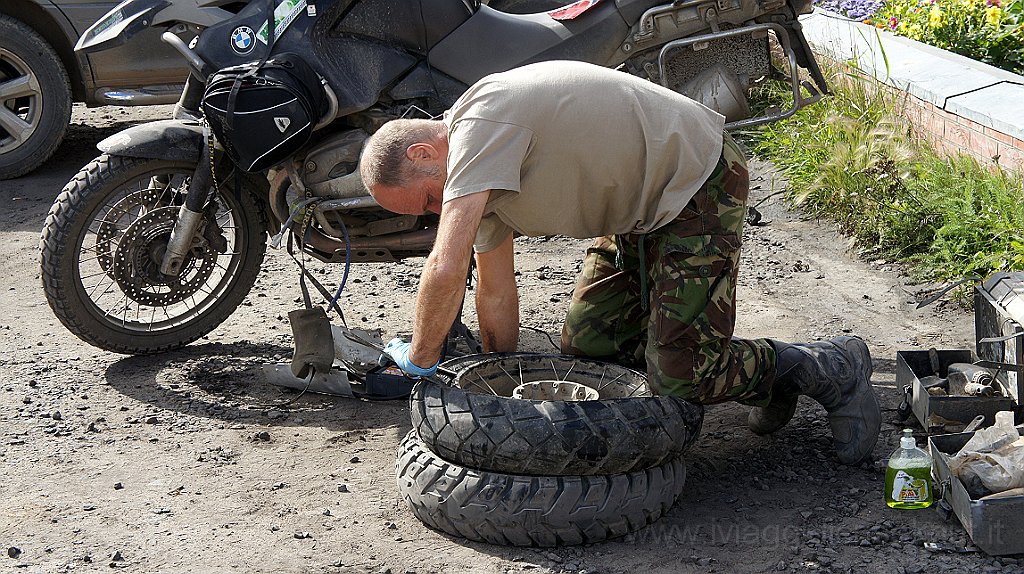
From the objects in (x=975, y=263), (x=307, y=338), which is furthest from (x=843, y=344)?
(x=307, y=338)

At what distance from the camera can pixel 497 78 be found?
323 cm

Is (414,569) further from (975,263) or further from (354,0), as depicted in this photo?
(975,263)

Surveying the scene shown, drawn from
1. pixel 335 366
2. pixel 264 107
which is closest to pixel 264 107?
pixel 264 107

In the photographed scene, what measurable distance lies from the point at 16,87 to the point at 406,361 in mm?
4942

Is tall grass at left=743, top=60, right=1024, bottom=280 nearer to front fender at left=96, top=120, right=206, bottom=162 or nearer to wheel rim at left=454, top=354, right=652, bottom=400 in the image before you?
wheel rim at left=454, top=354, right=652, bottom=400

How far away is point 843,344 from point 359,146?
196 cm

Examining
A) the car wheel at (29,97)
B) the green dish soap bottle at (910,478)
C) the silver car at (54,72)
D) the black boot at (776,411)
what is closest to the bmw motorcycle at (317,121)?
the black boot at (776,411)

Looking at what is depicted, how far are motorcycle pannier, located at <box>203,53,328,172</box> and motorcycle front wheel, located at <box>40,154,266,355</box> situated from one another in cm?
46

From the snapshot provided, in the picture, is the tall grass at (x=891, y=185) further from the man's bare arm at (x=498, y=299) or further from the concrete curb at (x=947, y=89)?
the man's bare arm at (x=498, y=299)

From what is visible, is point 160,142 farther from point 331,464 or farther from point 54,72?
point 54,72

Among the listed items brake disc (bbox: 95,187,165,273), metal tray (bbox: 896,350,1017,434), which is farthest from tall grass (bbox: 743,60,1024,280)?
brake disc (bbox: 95,187,165,273)

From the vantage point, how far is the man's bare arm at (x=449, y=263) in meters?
3.04

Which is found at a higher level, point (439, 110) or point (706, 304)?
point (439, 110)

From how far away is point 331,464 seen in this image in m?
3.85
